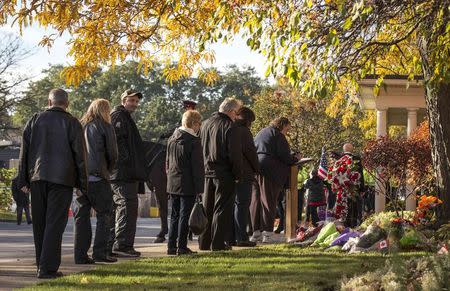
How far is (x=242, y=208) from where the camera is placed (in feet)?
47.9

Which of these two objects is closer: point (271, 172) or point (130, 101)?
point (130, 101)

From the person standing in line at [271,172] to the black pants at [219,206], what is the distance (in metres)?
2.24

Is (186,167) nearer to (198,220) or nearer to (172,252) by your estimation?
(198,220)

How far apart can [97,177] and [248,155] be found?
3.33m

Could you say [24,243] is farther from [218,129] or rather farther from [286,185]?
[218,129]

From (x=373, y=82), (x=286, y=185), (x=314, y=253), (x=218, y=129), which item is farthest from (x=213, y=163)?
(x=373, y=82)

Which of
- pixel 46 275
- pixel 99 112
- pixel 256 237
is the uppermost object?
pixel 99 112

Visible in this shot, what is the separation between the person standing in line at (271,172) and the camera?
15.6m

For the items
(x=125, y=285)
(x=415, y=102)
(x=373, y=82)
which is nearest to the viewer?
(x=125, y=285)

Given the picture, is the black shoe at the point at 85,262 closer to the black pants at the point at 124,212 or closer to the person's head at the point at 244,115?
the black pants at the point at 124,212

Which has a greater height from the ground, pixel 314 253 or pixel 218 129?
pixel 218 129

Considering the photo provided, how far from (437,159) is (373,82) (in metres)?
7.64

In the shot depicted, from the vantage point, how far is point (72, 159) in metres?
10.0

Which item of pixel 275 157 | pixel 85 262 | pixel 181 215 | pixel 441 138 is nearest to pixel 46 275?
pixel 85 262
